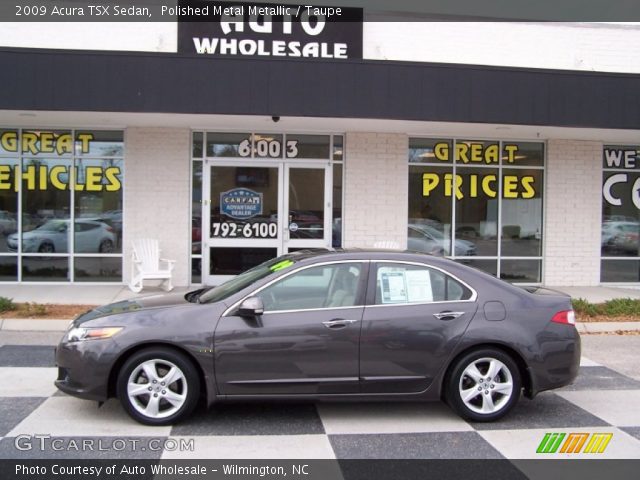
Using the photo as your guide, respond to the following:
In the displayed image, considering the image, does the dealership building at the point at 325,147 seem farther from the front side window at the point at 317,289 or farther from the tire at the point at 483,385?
the tire at the point at 483,385

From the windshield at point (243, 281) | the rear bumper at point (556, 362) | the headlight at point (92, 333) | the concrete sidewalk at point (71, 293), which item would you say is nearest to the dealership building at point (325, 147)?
the concrete sidewalk at point (71, 293)

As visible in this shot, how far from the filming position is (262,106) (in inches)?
425

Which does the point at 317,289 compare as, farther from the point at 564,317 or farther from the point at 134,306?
the point at 564,317

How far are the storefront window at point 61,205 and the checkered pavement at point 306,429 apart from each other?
6.62 metres

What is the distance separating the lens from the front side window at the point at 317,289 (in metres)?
5.29

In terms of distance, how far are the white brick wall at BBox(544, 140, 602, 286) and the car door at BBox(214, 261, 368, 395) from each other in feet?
31.8

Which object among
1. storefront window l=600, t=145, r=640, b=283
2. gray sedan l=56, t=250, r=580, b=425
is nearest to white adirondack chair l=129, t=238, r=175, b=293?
gray sedan l=56, t=250, r=580, b=425

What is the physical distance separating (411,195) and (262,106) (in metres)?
4.13

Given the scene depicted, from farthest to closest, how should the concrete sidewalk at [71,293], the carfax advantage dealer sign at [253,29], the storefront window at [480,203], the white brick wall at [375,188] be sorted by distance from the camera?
the storefront window at [480,203]
the white brick wall at [375,188]
the carfax advantage dealer sign at [253,29]
the concrete sidewalk at [71,293]

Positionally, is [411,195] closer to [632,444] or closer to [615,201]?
[615,201]

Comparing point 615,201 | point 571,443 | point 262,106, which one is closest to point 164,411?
point 571,443

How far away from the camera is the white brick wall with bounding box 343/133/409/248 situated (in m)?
13.0

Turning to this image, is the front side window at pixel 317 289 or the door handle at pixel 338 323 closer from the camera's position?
the door handle at pixel 338 323

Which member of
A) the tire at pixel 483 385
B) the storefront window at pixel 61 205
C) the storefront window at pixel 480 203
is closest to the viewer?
the tire at pixel 483 385
